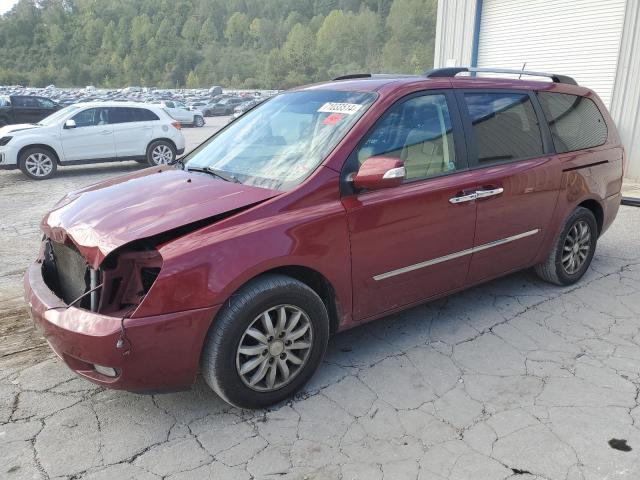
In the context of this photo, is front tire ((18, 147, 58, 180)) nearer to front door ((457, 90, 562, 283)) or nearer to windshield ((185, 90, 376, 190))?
windshield ((185, 90, 376, 190))

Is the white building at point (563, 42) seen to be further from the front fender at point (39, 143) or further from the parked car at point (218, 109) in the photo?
the parked car at point (218, 109)

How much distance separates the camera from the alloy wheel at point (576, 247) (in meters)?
4.38

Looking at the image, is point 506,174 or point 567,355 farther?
point 506,174

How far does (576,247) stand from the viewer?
175 inches

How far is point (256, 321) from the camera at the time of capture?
2.67 meters

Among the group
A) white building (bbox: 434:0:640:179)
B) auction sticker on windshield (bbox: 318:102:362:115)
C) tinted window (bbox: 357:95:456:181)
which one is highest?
white building (bbox: 434:0:640:179)

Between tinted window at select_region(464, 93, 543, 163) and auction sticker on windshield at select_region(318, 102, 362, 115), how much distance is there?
34.9 inches

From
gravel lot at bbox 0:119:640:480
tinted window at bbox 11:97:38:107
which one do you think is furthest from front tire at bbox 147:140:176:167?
tinted window at bbox 11:97:38:107

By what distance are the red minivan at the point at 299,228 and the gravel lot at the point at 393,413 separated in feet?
0.98

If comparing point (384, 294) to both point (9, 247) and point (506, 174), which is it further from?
point (9, 247)

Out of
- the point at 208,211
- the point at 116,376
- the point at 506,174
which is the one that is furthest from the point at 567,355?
the point at 116,376

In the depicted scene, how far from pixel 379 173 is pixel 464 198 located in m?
0.85

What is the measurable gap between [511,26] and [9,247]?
10.6 meters

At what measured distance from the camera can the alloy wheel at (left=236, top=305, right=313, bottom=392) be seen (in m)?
2.68
